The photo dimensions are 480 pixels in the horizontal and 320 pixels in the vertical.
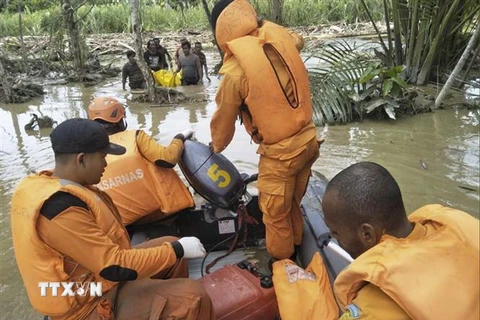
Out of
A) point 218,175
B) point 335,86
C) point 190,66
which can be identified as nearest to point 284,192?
point 218,175

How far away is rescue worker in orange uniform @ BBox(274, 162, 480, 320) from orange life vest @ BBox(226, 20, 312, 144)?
1.22 metres

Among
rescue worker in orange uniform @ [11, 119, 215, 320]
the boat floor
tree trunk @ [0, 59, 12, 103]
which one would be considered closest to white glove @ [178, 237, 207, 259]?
rescue worker in orange uniform @ [11, 119, 215, 320]

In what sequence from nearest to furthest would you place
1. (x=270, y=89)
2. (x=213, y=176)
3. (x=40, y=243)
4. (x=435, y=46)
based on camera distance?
(x=40, y=243), (x=270, y=89), (x=213, y=176), (x=435, y=46)

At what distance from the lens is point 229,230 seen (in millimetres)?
3291

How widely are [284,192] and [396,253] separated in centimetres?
153

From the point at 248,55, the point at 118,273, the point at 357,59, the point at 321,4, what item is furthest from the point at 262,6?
the point at 118,273

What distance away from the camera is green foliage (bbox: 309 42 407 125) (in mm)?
6648

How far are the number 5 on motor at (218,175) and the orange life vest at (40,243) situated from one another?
1.13 meters

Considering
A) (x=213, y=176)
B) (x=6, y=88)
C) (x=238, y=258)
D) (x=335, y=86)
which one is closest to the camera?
(x=213, y=176)

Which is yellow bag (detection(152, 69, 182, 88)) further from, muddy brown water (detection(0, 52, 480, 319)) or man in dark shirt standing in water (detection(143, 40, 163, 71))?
muddy brown water (detection(0, 52, 480, 319))

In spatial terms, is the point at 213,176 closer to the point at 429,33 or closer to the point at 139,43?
the point at 139,43

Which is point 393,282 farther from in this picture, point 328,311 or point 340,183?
point 328,311

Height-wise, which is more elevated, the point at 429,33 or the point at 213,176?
the point at 429,33

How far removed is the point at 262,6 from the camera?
15930mm
